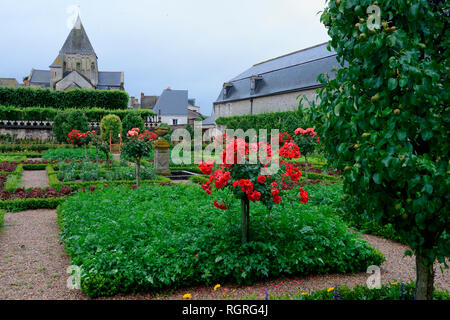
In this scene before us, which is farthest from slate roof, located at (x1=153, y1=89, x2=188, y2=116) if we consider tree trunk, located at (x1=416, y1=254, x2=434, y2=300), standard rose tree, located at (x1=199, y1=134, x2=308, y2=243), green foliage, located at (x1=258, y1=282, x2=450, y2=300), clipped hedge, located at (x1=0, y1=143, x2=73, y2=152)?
tree trunk, located at (x1=416, y1=254, x2=434, y2=300)

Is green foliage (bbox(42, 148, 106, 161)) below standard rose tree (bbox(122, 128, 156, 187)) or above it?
below

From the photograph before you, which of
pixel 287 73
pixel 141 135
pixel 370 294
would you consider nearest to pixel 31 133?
pixel 287 73

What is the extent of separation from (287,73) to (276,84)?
1.54 meters

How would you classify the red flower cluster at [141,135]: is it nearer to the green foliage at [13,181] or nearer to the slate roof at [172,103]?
the green foliage at [13,181]

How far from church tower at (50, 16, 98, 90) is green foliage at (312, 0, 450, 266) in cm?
5525

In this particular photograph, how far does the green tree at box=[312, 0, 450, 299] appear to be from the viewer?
7.09 feet

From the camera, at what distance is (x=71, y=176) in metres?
12.5

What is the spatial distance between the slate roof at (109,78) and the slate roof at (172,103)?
1192cm

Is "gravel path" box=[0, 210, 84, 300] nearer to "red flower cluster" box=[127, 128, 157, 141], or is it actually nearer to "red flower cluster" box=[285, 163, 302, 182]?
"red flower cluster" box=[285, 163, 302, 182]

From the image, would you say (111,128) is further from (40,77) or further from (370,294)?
(40,77)

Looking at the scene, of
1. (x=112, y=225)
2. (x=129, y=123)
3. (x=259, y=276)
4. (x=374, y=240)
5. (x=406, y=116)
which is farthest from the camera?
(x=129, y=123)
